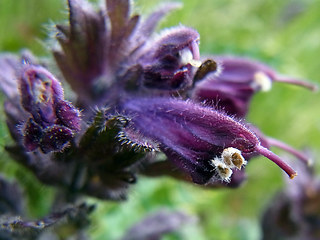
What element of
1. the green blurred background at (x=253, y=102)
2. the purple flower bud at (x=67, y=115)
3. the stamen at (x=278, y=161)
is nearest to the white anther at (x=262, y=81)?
the stamen at (x=278, y=161)

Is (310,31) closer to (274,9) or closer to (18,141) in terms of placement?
(274,9)

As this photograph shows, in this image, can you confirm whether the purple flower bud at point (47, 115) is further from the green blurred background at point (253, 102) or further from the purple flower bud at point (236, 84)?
the green blurred background at point (253, 102)

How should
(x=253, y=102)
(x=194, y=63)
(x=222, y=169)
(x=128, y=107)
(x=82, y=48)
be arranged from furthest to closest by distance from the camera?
(x=253, y=102), (x=82, y=48), (x=128, y=107), (x=194, y=63), (x=222, y=169)

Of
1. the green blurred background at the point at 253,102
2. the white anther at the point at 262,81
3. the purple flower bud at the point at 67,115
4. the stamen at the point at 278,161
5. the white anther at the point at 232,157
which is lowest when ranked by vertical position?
the green blurred background at the point at 253,102

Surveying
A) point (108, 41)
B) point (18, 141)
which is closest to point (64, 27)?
point (108, 41)

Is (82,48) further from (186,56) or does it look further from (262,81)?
(262,81)

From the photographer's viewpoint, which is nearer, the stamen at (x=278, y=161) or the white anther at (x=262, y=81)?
the stamen at (x=278, y=161)

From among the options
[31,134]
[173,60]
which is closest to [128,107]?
[173,60]
